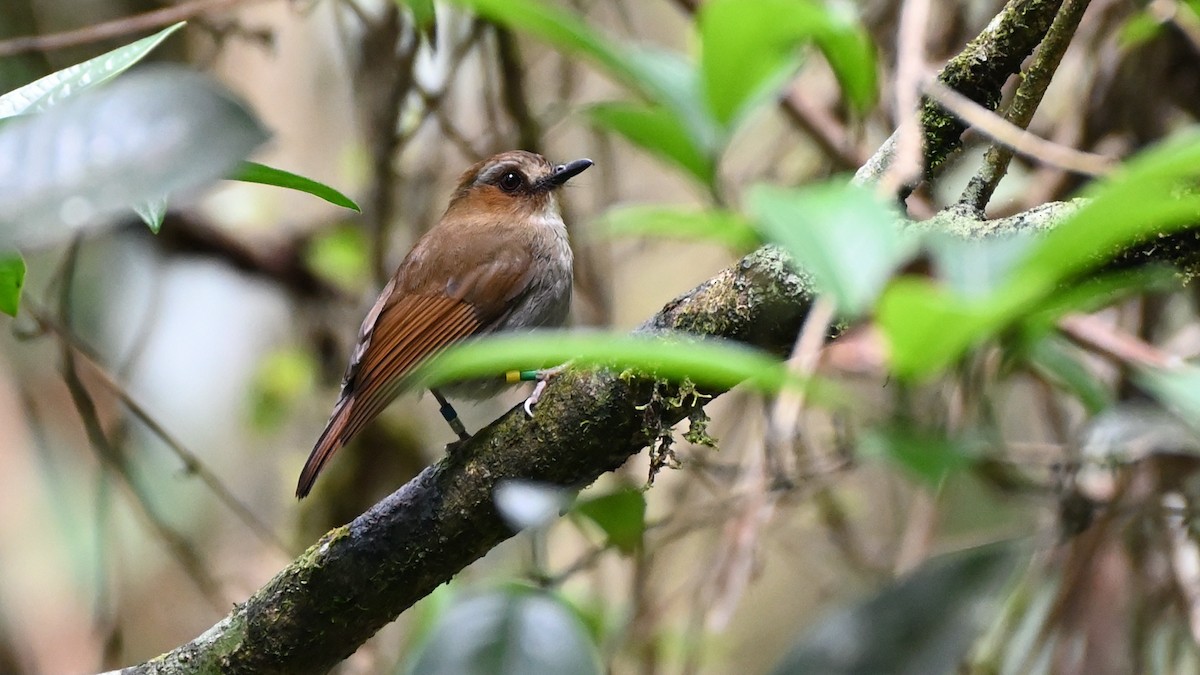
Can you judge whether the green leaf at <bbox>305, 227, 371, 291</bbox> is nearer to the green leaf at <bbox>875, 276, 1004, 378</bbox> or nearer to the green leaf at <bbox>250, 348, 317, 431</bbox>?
the green leaf at <bbox>250, 348, 317, 431</bbox>

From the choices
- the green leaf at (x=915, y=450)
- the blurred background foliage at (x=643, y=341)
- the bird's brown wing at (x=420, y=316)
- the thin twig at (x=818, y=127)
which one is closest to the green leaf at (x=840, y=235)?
the blurred background foliage at (x=643, y=341)

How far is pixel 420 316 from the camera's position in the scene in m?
2.94

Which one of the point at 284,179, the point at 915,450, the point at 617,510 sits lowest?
the point at 617,510

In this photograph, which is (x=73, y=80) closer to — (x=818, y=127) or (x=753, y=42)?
(x=753, y=42)

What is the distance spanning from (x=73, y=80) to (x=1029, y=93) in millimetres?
1297

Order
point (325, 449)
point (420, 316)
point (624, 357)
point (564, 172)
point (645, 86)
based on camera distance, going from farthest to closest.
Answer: point (564, 172), point (420, 316), point (325, 449), point (645, 86), point (624, 357)

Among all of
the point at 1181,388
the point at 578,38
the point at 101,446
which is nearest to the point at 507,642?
the point at 578,38

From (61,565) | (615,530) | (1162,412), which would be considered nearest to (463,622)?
(615,530)

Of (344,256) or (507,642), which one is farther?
(344,256)

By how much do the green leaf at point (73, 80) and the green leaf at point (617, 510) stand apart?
74 centimetres

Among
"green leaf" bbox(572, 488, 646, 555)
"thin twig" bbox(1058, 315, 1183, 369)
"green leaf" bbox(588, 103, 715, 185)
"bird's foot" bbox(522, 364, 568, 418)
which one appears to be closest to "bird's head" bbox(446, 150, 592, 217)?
"thin twig" bbox(1058, 315, 1183, 369)

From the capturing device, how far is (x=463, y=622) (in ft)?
4.49

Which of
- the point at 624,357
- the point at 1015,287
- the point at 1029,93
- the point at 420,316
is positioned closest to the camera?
the point at 1015,287

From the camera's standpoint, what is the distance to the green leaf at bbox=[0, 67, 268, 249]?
2.93 ft
